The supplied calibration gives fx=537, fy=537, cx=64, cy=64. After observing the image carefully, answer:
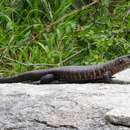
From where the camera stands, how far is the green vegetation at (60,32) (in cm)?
709

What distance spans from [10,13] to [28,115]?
14.6 ft

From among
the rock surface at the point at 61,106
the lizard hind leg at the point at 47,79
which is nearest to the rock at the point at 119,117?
the rock surface at the point at 61,106

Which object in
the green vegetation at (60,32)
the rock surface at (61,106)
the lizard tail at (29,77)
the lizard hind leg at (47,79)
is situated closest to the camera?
the rock surface at (61,106)

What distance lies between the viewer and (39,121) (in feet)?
12.0

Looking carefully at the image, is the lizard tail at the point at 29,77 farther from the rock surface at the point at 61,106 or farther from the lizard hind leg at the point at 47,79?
the rock surface at the point at 61,106

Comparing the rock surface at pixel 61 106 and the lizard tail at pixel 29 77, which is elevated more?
Result: the lizard tail at pixel 29 77

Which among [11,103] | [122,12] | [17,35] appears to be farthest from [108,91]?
[122,12]

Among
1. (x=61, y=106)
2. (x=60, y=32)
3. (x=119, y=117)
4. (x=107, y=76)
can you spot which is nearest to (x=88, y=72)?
(x=107, y=76)

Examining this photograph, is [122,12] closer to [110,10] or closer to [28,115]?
[110,10]

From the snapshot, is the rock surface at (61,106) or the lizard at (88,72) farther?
the lizard at (88,72)

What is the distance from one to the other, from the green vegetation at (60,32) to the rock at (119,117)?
3127 mm

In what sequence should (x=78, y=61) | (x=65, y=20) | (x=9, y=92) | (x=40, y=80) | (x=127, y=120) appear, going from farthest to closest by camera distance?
(x=65, y=20) < (x=78, y=61) < (x=40, y=80) < (x=9, y=92) < (x=127, y=120)

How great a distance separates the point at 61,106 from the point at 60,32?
386cm

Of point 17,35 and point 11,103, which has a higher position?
point 17,35
